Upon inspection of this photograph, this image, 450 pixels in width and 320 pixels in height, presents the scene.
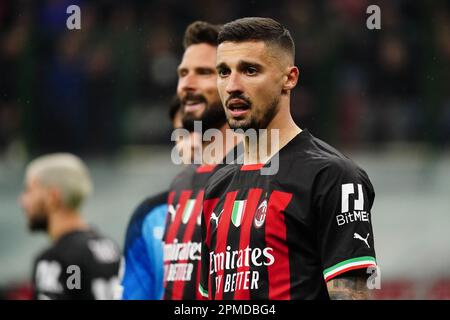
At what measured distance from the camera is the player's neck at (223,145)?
5379 mm

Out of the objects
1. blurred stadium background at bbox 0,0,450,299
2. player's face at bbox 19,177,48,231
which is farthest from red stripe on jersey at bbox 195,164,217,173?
blurred stadium background at bbox 0,0,450,299

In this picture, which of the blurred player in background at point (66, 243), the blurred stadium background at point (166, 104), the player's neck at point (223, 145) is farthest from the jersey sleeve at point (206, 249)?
the blurred stadium background at point (166, 104)

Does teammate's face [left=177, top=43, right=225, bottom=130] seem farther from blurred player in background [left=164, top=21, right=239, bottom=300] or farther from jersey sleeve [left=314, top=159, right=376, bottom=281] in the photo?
jersey sleeve [left=314, top=159, right=376, bottom=281]

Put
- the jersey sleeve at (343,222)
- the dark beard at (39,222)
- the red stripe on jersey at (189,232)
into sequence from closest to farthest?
the jersey sleeve at (343,222)
the red stripe on jersey at (189,232)
the dark beard at (39,222)

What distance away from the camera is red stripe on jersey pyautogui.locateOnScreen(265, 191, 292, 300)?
3.97 metres

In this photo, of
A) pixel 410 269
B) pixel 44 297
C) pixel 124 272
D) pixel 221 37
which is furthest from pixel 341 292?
pixel 410 269

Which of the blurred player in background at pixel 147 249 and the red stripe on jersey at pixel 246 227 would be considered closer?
the red stripe on jersey at pixel 246 227

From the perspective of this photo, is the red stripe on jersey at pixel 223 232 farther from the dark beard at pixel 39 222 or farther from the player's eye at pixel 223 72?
the dark beard at pixel 39 222

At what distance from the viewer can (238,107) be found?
420 cm

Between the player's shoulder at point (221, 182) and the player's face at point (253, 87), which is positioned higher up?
the player's face at point (253, 87)

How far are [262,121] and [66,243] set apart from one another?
3.25 m

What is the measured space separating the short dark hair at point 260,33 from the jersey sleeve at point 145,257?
76.0 inches

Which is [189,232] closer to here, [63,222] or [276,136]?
[276,136]

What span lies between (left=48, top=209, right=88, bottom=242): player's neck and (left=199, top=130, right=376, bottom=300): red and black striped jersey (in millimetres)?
3163
